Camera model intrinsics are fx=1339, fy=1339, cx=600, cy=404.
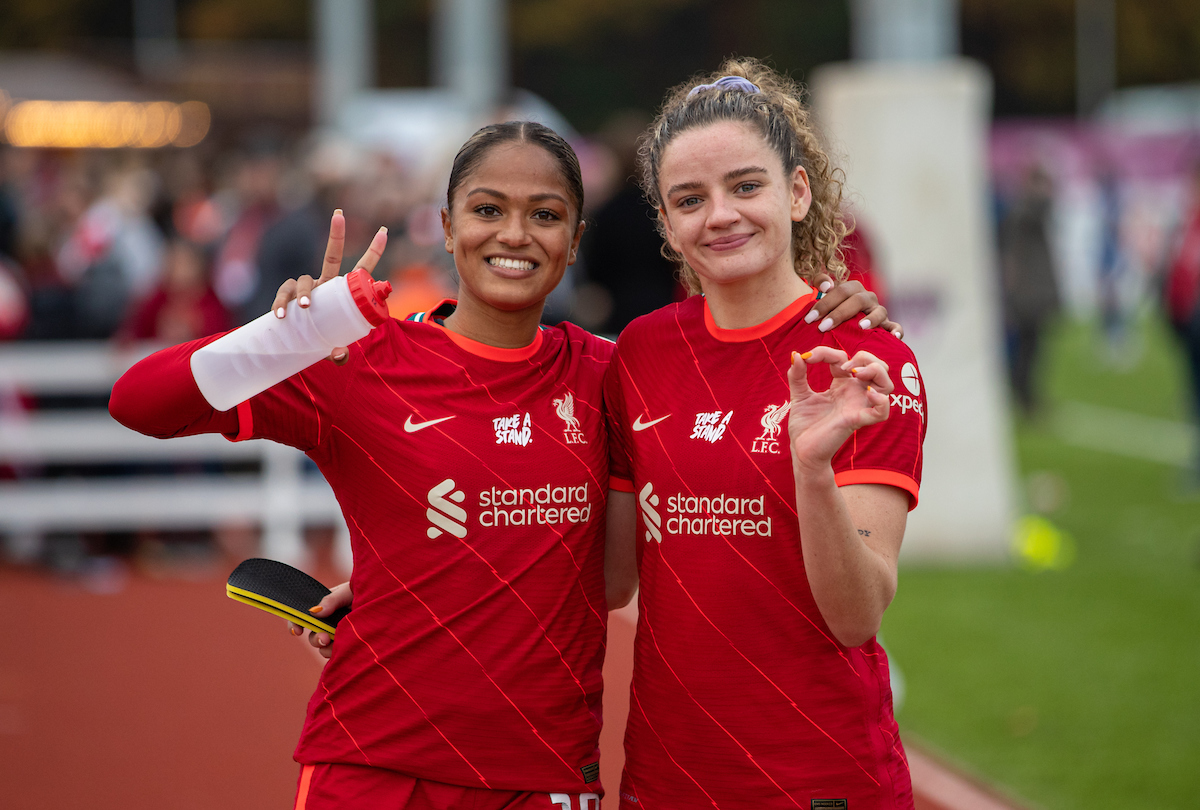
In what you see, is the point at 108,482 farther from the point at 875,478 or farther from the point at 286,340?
the point at 875,478

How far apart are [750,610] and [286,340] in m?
1.02

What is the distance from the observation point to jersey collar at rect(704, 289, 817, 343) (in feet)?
8.72

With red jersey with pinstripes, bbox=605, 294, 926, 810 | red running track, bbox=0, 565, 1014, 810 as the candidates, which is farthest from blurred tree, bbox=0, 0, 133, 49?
red jersey with pinstripes, bbox=605, 294, 926, 810

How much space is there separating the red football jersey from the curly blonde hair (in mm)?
570

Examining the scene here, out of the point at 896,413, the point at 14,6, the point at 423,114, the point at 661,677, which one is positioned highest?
the point at 14,6

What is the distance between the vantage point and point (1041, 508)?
10.4m

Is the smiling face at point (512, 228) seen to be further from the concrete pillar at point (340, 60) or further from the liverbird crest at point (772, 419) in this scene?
the concrete pillar at point (340, 60)

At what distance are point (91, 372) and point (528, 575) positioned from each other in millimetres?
7275

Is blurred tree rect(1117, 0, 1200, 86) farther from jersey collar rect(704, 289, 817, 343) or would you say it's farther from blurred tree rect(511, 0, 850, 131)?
jersey collar rect(704, 289, 817, 343)

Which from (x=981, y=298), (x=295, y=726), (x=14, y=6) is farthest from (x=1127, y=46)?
(x=295, y=726)

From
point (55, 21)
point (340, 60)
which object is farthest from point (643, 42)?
point (55, 21)

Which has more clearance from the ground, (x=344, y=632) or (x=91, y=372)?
(x=91, y=372)

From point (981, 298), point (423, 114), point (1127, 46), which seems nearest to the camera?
point (981, 298)

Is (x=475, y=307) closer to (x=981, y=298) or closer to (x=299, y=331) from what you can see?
(x=299, y=331)
